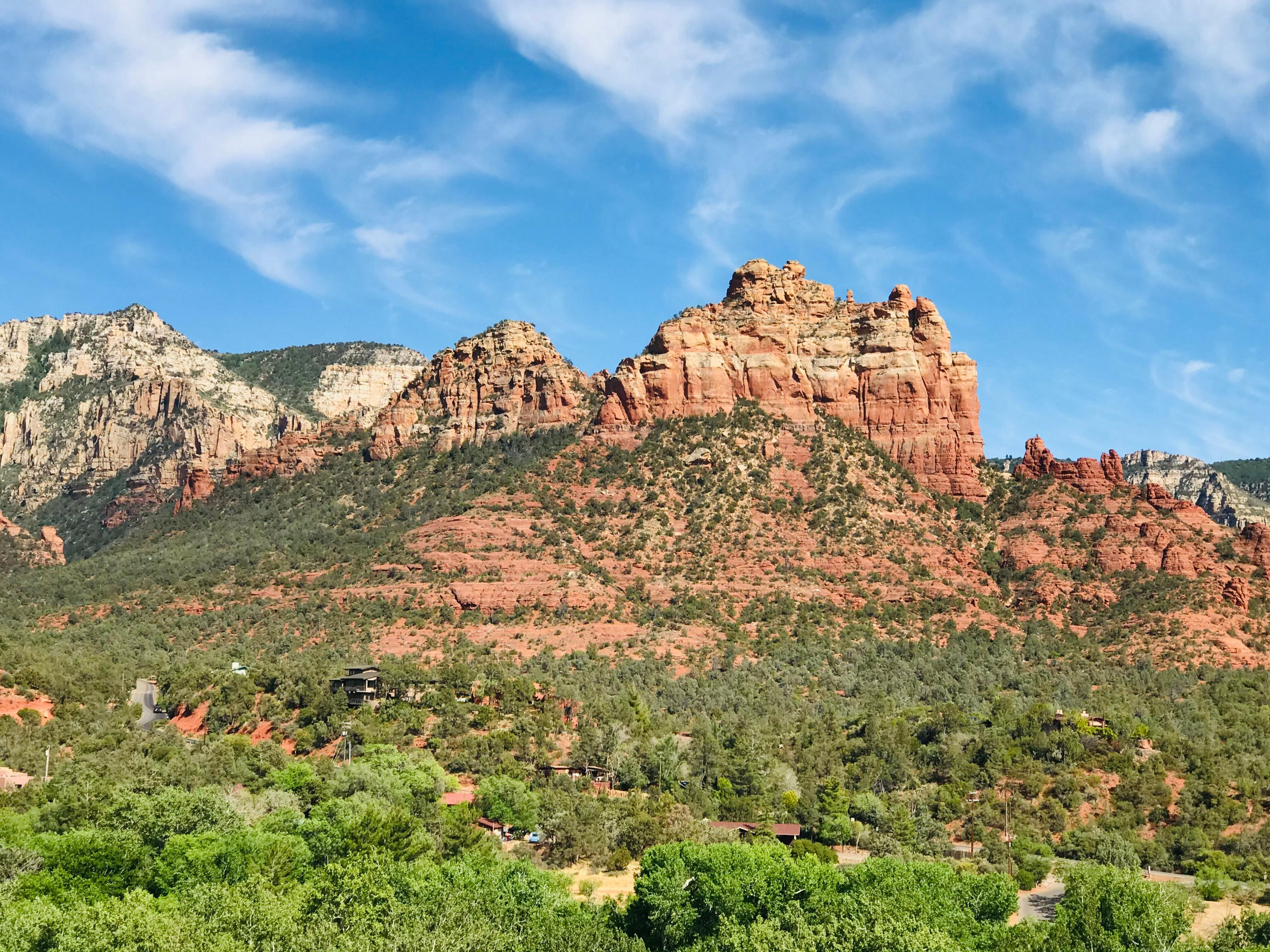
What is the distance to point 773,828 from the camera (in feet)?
215

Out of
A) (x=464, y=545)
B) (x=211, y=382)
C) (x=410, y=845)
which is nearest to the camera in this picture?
(x=410, y=845)

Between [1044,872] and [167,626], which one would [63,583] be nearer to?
[167,626]

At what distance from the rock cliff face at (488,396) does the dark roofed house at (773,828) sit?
204 feet

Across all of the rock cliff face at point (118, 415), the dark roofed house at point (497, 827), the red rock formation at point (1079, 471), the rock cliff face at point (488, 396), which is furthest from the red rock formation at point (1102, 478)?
the rock cliff face at point (118, 415)

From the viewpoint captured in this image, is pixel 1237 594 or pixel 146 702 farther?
pixel 1237 594

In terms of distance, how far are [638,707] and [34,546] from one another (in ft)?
285

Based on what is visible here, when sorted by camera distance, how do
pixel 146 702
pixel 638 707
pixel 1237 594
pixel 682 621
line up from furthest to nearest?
1. pixel 682 621
2. pixel 1237 594
3. pixel 638 707
4. pixel 146 702

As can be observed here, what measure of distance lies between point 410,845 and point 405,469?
73.5 metres

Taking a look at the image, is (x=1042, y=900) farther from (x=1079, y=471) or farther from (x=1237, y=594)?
(x=1079, y=471)

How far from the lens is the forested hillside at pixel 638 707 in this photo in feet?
154

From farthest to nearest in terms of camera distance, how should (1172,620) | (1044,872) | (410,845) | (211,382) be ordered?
(211,382) < (1172,620) < (1044,872) < (410,845)

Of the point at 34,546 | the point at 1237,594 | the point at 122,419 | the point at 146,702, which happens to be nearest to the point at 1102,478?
the point at 1237,594

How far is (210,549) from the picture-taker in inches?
4638

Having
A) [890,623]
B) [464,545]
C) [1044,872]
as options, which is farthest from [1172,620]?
[464,545]
